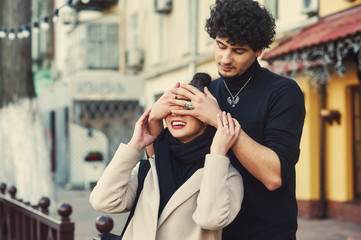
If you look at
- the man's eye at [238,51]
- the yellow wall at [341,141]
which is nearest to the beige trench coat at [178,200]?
the man's eye at [238,51]

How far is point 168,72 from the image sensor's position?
1814cm

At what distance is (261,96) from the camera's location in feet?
7.89

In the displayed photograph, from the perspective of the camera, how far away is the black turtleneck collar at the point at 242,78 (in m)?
A: 2.46

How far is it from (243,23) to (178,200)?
0.69 m

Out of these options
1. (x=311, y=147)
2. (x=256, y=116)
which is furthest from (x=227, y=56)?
(x=311, y=147)

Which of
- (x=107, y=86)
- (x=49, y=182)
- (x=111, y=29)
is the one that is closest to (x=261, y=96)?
(x=49, y=182)

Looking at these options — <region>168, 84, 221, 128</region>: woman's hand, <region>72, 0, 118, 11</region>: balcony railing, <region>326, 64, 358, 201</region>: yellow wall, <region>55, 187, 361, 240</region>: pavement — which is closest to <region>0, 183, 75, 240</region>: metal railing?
<region>55, 187, 361, 240</region>: pavement

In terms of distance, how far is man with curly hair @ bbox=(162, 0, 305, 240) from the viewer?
223 cm

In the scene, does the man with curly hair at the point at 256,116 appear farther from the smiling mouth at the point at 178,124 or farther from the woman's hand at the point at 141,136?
the woman's hand at the point at 141,136

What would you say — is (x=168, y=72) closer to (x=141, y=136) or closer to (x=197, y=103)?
(x=141, y=136)

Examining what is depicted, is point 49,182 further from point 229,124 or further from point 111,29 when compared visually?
point 111,29

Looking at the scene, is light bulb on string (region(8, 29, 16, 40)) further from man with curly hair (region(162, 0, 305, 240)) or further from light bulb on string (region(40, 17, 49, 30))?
A: man with curly hair (region(162, 0, 305, 240))

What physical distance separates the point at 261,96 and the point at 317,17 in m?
9.05

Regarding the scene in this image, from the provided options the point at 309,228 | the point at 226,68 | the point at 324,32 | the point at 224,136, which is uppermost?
the point at 324,32
